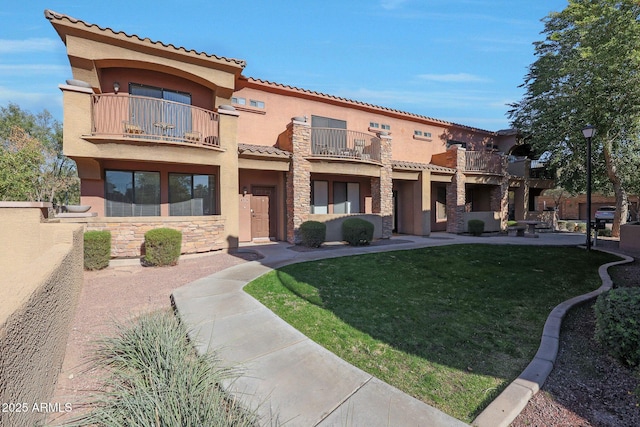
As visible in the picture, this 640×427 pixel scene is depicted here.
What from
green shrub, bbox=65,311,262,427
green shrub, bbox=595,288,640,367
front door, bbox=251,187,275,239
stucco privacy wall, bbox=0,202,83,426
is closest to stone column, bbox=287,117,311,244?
front door, bbox=251,187,275,239

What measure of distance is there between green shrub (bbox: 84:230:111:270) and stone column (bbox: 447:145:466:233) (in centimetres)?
1698

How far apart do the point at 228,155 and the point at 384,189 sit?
803 centimetres

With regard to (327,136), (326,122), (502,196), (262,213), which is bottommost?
(262,213)

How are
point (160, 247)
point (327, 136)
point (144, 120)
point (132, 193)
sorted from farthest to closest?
point (327, 136)
point (132, 193)
point (144, 120)
point (160, 247)

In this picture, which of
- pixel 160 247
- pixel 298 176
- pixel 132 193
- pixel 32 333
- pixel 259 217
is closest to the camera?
pixel 32 333

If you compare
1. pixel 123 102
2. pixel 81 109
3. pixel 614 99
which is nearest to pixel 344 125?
pixel 123 102

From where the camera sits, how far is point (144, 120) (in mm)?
10188

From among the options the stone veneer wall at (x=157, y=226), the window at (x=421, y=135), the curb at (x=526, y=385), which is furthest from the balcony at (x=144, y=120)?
the window at (x=421, y=135)

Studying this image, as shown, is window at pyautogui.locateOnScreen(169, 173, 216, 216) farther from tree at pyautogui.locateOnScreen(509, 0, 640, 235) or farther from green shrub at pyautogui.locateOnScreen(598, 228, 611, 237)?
green shrub at pyautogui.locateOnScreen(598, 228, 611, 237)

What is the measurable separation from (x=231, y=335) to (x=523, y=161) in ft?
78.6

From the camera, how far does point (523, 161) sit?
20.7 meters

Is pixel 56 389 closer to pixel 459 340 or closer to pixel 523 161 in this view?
pixel 459 340

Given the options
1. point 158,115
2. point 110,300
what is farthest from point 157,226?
point 110,300

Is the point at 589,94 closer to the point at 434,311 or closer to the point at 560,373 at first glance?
the point at 434,311
